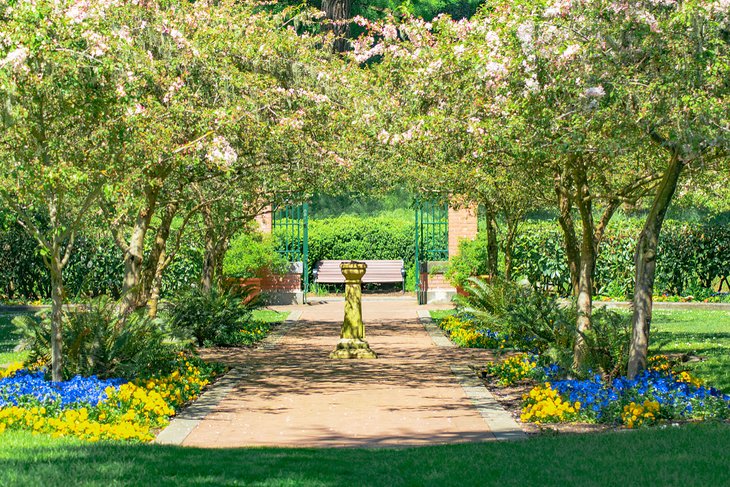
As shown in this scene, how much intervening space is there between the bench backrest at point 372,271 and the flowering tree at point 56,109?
18.5 metres

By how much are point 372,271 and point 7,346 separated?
14.7 m

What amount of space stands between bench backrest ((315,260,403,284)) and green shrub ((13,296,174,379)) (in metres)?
16.8

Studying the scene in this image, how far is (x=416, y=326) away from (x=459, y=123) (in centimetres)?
946

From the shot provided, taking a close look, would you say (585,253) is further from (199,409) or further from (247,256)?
(247,256)

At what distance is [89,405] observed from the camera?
342 inches

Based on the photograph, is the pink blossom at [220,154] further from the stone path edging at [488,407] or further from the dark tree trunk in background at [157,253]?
the stone path edging at [488,407]

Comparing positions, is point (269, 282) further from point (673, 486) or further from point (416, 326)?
point (673, 486)

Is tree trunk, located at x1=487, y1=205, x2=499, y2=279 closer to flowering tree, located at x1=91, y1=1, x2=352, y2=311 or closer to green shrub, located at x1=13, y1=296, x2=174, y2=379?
flowering tree, located at x1=91, y1=1, x2=352, y2=311

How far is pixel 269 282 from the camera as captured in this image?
24.7 m

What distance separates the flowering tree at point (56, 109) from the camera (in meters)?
8.16

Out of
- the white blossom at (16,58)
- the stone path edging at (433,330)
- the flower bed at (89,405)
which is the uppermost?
the white blossom at (16,58)

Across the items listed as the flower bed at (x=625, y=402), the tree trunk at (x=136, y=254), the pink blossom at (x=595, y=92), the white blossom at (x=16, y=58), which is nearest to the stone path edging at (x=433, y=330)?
the tree trunk at (x=136, y=254)

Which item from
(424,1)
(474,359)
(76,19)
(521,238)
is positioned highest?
(424,1)

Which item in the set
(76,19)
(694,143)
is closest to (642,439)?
(694,143)
